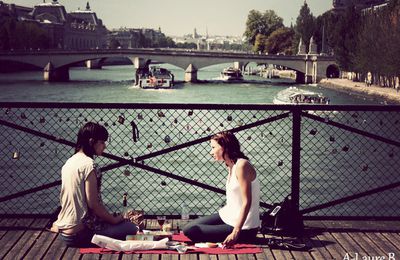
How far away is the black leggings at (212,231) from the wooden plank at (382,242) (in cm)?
117

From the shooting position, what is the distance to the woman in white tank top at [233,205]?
205 inches

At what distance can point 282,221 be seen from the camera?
5.99m

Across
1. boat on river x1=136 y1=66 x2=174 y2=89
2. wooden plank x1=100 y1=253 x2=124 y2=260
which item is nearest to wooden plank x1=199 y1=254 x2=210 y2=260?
wooden plank x1=100 y1=253 x2=124 y2=260

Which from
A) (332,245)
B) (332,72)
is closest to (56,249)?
(332,245)

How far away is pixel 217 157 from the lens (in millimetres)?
5328

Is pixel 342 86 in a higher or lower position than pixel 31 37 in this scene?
lower

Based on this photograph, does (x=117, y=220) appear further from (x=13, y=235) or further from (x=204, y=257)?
(x=13, y=235)

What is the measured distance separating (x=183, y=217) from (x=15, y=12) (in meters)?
119

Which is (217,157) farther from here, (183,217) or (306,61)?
(306,61)

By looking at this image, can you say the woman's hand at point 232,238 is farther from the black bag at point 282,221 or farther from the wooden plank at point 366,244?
the wooden plank at point 366,244

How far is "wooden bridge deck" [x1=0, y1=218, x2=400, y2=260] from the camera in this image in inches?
208

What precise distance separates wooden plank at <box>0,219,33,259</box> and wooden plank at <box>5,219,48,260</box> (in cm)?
4

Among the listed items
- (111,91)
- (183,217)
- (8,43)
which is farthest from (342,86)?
(183,217)

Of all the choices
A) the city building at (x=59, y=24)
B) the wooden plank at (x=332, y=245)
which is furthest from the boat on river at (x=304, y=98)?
the city building at (x=59, y=24)
